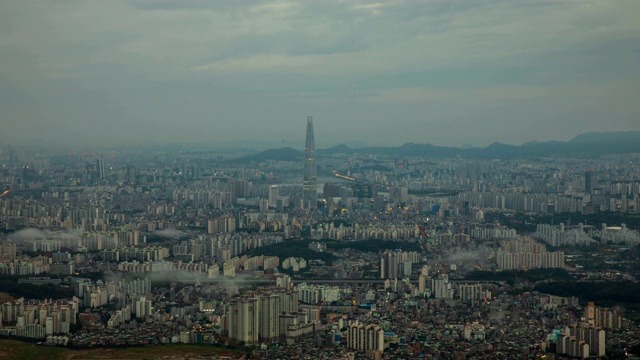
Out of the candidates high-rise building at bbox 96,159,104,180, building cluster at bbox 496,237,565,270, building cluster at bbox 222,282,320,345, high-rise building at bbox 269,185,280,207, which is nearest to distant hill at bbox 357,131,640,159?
high-rise building at bbox 269,185,280,207

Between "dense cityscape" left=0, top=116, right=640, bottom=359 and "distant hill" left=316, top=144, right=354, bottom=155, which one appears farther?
"distant hill" left=316, top=144, right=354, bottom=155

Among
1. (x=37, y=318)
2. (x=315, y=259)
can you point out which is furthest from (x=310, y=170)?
(x=37, y=318)

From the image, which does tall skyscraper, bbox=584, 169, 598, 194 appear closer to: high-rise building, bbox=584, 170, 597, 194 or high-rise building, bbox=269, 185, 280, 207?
high-rise building, bbox=584, 170, 597, 194

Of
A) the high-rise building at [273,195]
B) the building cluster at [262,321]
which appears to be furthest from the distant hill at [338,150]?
the building cluster at [262,321]

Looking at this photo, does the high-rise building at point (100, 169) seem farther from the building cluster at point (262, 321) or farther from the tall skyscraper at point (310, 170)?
the building cluster at point (262, 321)

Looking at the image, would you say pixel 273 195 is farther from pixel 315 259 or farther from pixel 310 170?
pixel 315 259

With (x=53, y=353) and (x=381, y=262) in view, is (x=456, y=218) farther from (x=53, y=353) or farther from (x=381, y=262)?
(x=53, y=353)
